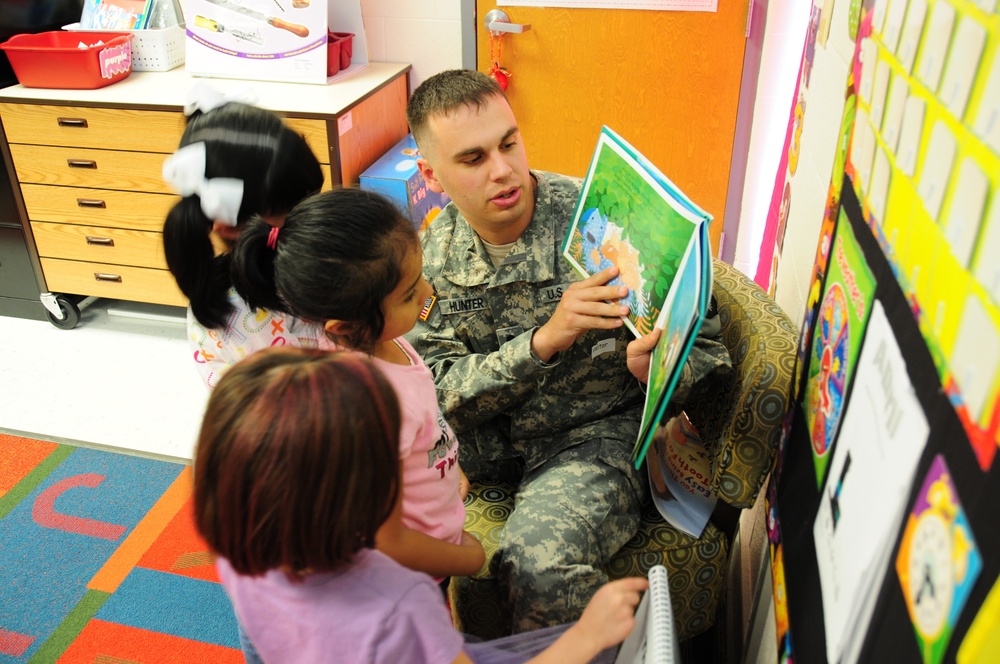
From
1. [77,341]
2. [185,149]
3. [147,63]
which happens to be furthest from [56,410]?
[185,149]

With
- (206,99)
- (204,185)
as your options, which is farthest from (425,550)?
(206,99)

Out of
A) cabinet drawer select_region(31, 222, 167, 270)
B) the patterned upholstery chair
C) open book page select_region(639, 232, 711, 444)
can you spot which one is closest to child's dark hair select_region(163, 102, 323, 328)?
the patterned upholstery chair

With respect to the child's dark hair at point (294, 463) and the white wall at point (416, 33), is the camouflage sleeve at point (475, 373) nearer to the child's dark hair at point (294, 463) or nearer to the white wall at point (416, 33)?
the child's dark hair at point (294, 463)

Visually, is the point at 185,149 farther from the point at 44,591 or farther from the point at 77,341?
the point at 77,341

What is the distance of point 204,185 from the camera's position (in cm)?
130

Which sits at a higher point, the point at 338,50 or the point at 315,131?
the point at 338,50

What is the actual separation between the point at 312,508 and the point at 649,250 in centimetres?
59

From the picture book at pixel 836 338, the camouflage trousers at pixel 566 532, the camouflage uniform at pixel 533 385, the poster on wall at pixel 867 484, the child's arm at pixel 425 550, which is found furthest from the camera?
the camouflage uniform at pixel 533 385

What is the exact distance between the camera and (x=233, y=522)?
2.54 feet

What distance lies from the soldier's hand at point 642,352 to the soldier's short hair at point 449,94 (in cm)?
60

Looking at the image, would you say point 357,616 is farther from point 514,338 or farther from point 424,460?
point 514,338

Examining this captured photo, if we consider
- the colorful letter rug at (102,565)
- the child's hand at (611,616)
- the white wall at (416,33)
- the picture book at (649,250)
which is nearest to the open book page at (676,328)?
the picture book at (649,250)

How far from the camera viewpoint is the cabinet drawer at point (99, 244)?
2.93 metres

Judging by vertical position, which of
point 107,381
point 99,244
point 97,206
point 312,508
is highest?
point 312,508
